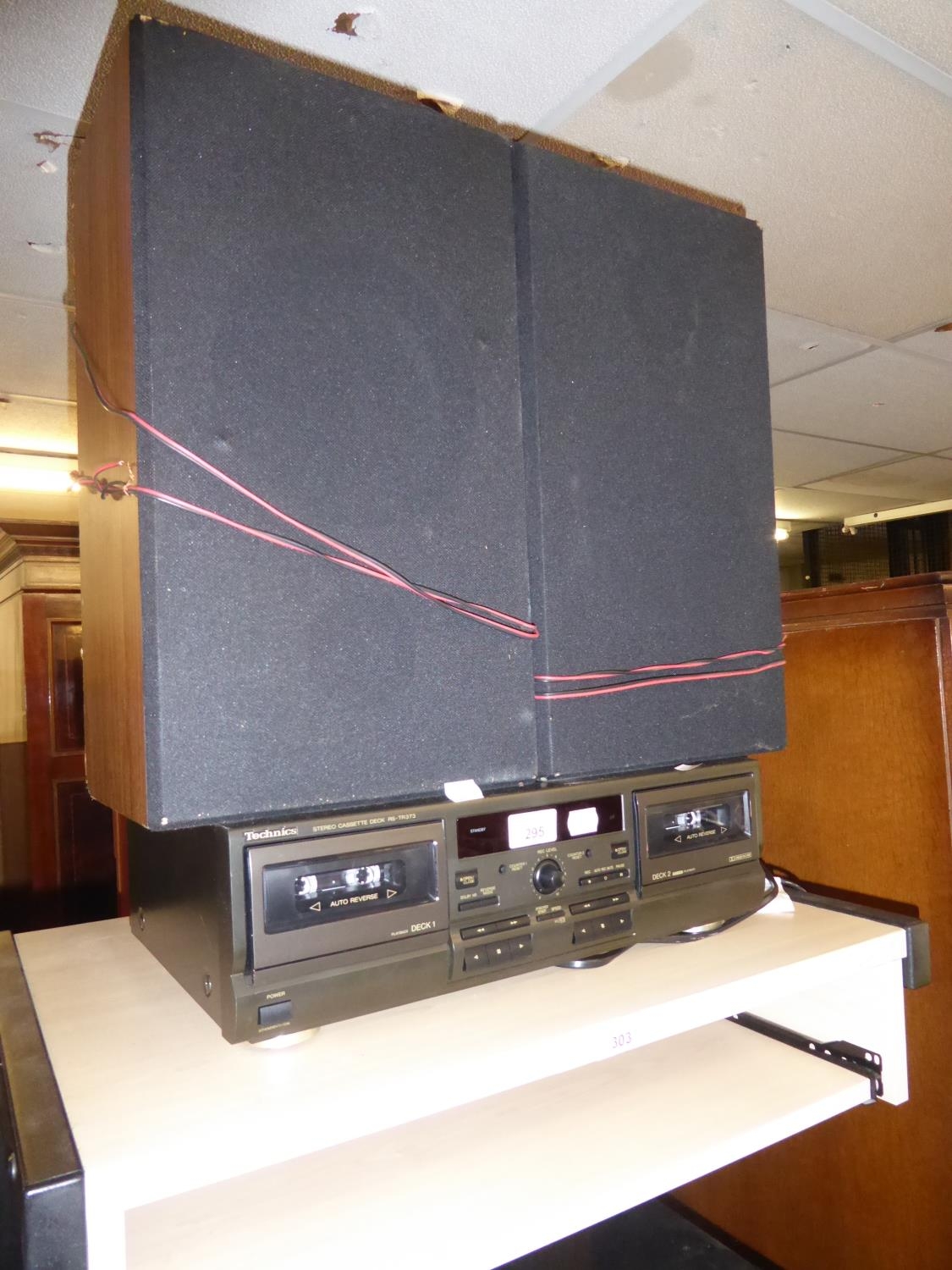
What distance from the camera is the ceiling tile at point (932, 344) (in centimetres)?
198

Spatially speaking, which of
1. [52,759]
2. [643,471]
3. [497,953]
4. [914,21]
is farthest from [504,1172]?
[52,759]

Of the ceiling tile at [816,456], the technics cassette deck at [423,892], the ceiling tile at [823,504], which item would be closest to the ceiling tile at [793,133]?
the technics cassette deck at [423,892]

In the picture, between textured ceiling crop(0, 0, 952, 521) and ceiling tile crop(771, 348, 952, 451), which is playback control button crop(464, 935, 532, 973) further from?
ceiling tile crop(771, 348, 952, 451)

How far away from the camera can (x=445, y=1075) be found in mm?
487

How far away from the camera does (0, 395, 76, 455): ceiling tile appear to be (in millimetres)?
2121

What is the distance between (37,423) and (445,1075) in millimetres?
2307

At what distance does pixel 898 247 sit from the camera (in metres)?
1.51

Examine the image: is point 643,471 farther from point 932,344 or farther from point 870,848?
point 932,344

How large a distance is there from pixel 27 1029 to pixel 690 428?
2.20ft

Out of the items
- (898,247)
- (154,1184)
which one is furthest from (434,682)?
(898,247)

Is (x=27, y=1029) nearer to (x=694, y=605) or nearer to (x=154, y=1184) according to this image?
(x=154, y=1184)

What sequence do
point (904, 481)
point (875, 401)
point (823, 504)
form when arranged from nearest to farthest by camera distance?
point (875, 401)
point (904, 481)
point (823, 504)

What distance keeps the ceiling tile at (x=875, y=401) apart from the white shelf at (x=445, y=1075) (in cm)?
185

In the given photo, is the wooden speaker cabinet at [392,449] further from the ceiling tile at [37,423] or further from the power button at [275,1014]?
the ceiling tile at [37,423]
